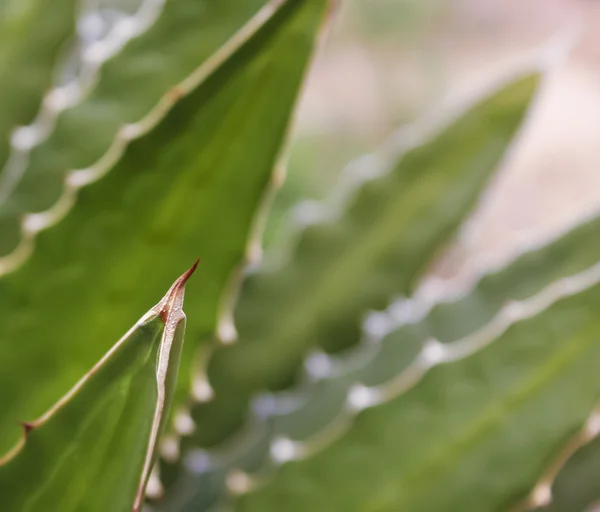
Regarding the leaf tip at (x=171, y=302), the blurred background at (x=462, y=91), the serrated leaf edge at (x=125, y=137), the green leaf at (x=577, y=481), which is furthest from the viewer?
the blurred background at (x=462, y=91)

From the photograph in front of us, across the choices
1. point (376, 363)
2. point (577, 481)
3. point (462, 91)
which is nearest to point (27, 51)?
point (376, 363)

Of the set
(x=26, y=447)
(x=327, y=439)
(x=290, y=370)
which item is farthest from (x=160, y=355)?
(x=290, y=370)

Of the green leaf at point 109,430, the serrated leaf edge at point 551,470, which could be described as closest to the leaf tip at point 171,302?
the green leaf at point 109,430

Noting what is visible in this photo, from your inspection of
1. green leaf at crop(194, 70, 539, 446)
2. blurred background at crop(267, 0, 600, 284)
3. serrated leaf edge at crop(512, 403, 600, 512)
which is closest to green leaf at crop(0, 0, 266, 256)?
green leaf at crop(194, 70, 539, 446)

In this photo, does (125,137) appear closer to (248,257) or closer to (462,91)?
(248,257)

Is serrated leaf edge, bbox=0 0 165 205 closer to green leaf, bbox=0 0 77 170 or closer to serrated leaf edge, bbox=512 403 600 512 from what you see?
green leaf, bbox=0 0 77 170

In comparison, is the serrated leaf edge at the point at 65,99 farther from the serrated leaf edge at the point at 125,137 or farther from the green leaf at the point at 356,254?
the green leaf at the point at 356,254
